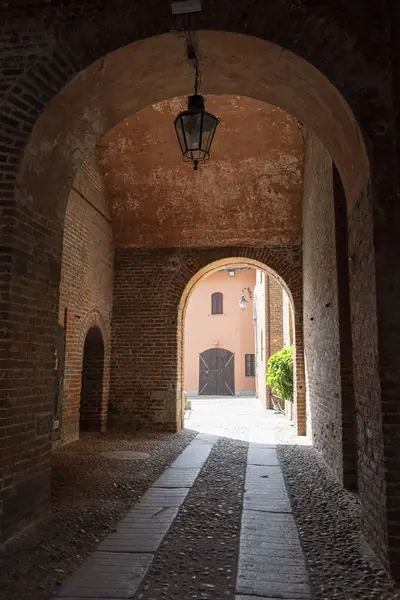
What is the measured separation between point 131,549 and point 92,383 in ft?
22.1

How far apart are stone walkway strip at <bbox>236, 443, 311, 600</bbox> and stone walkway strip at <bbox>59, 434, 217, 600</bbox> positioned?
678mm

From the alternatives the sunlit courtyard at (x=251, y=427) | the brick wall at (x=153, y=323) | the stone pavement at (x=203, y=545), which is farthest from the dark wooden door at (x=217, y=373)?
the stone pavement at (x=203, y=545)

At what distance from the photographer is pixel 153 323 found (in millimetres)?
10469

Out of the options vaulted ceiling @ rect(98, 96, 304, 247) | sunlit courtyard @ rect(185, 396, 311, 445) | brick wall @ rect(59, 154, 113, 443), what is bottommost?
sunlit courtyard @ rect(185, 396, 311, 445)

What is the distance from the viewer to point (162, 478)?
5.98 m

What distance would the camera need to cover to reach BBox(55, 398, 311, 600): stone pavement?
9.69ft

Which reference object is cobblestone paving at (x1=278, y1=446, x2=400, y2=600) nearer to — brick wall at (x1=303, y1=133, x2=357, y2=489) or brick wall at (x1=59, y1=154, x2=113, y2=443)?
brick wall at (x1=303, y1=133, x2=357, y2=489)

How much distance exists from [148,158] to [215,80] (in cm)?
509

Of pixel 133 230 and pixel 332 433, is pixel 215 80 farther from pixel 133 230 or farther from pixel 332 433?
pixel 133 230

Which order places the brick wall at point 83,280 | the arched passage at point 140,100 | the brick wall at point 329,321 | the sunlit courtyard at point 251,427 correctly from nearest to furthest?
the arched passage at point 140,100
the brick wall at point 329,321
the brick wall at point 83,280
the sunlit courtyard at point 251,427

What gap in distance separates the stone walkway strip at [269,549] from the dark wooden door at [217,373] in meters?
22.2

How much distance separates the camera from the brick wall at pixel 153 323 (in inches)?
402

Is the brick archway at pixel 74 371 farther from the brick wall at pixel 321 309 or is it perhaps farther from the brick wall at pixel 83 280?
the brick wall at pixel 321 309

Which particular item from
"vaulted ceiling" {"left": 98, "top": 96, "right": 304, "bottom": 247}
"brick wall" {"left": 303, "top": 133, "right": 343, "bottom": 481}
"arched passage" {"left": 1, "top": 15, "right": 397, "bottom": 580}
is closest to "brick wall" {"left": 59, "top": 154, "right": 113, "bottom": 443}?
"vaulted ceiling" {"left": 98, "top": 96, "right": 304, "bottom": 247}
